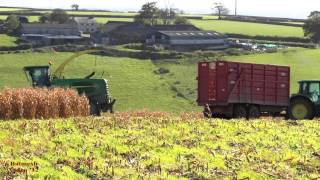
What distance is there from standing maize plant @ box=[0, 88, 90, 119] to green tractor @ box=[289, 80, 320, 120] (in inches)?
381

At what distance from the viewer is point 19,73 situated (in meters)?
75.4

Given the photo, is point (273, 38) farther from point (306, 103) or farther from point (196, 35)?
point (306, 103)

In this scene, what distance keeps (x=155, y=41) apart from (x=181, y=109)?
70975 mm

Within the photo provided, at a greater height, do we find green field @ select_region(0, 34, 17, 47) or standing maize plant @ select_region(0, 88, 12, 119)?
standing maize plant @ select_region(0, 88, 12, 119)

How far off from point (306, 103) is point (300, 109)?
384 millimetres

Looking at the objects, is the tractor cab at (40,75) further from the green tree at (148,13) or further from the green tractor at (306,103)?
the green tree at (148,13)

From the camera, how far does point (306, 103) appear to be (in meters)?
27.0

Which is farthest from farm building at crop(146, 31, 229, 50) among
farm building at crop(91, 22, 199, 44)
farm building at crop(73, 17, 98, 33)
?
farm building at crop(73, 17, 98, 33)

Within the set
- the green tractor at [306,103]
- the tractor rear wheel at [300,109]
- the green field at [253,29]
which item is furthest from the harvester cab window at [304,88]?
the green field at [253,29]

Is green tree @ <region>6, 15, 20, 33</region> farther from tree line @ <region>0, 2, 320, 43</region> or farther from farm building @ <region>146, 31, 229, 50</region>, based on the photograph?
farm building @ <region>146, 31, 229, 50</region>

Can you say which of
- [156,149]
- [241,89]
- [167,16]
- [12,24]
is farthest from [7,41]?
[156,149]

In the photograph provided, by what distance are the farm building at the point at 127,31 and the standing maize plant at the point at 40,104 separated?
107591 millimetres

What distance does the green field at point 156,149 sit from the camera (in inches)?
495

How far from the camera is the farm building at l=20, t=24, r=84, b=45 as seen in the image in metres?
130
